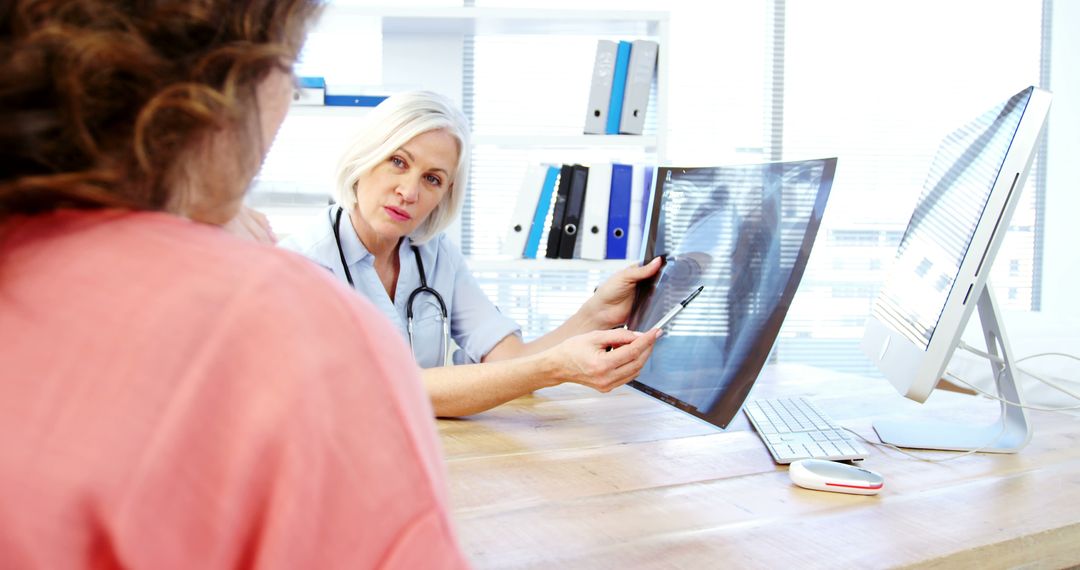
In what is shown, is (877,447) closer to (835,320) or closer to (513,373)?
(513,373)

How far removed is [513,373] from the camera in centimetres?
142

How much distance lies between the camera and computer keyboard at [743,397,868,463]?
113 centimetres

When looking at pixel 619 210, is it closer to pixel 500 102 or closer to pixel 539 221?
pixel 539 221

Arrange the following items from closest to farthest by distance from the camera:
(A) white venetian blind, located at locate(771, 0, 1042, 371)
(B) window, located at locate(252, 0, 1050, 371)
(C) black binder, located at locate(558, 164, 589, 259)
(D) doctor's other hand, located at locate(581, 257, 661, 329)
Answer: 1. (D) doctor's other hand, located at locate(581, 257, 661, 329)
2. (C) black binder, located at locate(558, 164, 589, 259)
3. (B) window, located at locate(252, 0, 1050, 371)
4. (A) white venetian blind, located at locate(771, 0, 1042, 371)

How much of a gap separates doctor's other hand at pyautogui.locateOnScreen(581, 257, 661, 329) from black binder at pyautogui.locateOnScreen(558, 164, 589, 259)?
3.02 feet

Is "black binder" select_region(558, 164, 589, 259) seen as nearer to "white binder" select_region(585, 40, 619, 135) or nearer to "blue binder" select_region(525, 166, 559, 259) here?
"blue binder" select_region(525, 166, 559, 259)

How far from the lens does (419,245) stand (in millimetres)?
2012

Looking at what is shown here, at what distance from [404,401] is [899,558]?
1.97 ft

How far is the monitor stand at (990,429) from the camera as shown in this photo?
1242mm

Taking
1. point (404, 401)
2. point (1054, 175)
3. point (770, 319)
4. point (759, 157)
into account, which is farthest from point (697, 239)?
point (1054, 175)

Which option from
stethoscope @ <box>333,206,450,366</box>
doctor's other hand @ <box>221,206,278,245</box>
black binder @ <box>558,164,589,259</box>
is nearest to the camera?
doctor's other hand @ <box>221,206,278,245</box>

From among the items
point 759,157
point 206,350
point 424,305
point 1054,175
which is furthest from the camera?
point 1054,175

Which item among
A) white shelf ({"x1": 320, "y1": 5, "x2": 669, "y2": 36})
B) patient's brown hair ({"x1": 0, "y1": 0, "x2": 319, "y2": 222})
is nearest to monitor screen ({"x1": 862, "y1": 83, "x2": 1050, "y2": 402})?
patient's brown hair ({"x1": 0, "y1": 0, "x2": 319, "y2": 222})

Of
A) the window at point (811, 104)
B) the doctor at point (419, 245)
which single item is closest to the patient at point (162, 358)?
the doctor at point (419, 245)
